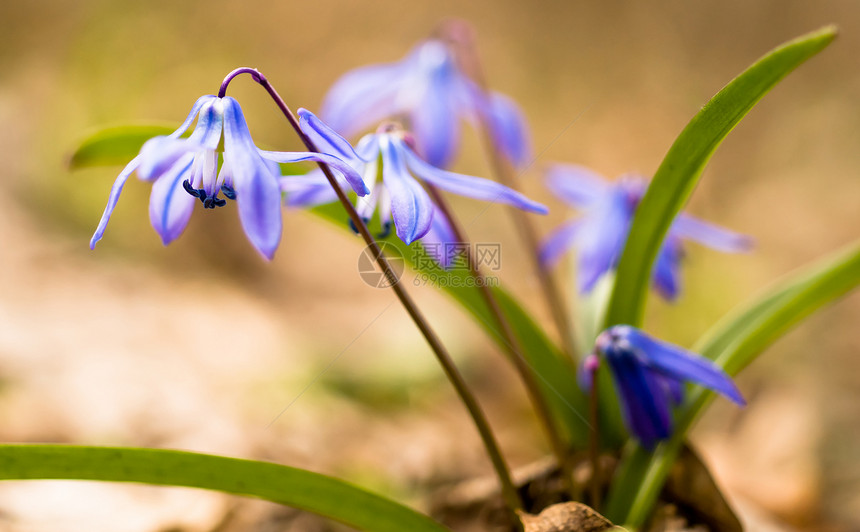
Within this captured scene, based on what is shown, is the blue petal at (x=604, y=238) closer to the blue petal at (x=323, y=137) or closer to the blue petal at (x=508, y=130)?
the blue petal at (x=508, y=130)

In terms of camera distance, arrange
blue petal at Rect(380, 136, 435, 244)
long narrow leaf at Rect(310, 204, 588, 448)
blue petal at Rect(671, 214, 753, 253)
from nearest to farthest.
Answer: blue petal at Rect(380, 136, 435, 244)
long narrow leaf at Rect(310, 204, 588, 448)
blue petal at Rect(671, 214, 753, 253)

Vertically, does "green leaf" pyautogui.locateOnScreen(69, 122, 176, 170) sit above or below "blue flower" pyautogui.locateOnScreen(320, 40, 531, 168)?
below

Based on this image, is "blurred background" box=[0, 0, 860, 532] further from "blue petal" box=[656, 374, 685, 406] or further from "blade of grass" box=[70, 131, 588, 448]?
"blue petal" box=[656, 374, 685, 406]

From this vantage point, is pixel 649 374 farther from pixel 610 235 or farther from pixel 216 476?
pixel 216 476

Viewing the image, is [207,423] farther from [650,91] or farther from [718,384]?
[650,91]

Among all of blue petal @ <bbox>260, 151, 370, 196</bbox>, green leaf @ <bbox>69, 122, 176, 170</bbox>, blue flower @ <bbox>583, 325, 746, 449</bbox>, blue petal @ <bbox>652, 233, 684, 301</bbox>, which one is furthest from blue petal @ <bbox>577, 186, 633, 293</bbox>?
green leaf @ <bbox>69, 122, 176, 170</bbox>

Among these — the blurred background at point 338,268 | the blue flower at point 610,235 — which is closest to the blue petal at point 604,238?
the blue flower at point 610,235

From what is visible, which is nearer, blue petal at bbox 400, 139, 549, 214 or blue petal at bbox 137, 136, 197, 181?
blue petal at bbox 137, 136, 197, 181

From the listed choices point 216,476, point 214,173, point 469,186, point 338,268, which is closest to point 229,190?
point 214,173
